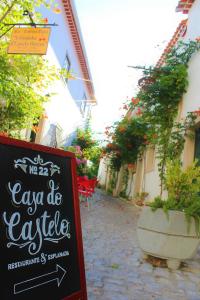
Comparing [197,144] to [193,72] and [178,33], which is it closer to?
[193,72]

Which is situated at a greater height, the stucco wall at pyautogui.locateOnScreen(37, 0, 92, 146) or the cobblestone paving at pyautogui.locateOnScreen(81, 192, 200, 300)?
the stucco wall at pyautogui.locateOnScreen(37, 0, 92, 146)

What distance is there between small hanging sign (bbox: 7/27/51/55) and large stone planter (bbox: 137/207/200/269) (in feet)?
13.7

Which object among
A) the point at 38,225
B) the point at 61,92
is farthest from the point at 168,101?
the point at 38,225

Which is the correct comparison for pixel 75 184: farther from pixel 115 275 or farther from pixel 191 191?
pixel 191 191

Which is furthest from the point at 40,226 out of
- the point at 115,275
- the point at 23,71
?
the point at 23,71

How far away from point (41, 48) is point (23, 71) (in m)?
1.85

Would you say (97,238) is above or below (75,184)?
below

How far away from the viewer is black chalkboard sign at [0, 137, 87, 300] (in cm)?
201

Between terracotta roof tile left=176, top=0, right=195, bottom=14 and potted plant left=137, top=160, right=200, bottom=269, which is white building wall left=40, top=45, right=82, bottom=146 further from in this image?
potted plant left=137, top=160, right=200, bottom=269

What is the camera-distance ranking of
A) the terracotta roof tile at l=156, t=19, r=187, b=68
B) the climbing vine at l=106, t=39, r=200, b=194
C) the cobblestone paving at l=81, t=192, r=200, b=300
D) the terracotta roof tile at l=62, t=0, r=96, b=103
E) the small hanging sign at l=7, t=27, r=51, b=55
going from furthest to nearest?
the terracotta roof tile at l=62, t=0, r=96, b=103 < the terracotta roof tile at l=156, t=19, r=187, b=68 < the climbing vine at l=106, t=39, r=200, b=194 < the small hanging sign at l=7, t=27, r=51, b=55 < the cobblestone paving at l=81, t=192, r=200, b=300

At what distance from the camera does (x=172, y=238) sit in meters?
4.25

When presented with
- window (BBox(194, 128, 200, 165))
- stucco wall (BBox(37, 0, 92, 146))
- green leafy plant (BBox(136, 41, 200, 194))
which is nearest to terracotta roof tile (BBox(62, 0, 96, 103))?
stucco wall (BBox(37, 0, 92, 146))

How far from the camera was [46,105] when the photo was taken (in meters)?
12.5

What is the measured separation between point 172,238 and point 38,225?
244cm
